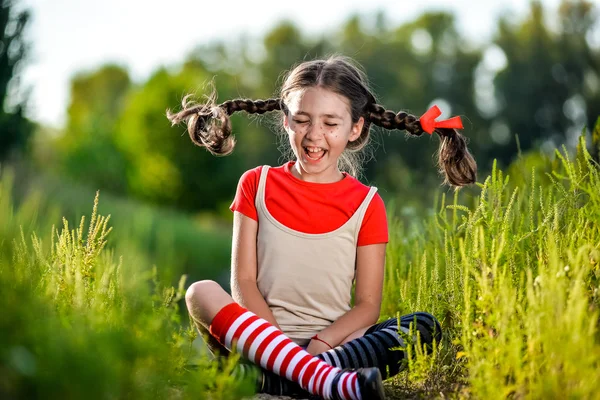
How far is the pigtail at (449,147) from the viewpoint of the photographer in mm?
3516

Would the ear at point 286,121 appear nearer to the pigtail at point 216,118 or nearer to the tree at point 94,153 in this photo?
the pigtail at point 216,118

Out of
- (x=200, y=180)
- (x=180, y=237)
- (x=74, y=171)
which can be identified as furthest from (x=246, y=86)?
(x=180, y=237)

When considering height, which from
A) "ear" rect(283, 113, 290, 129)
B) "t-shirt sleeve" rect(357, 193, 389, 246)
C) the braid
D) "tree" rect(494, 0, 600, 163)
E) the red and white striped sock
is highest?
"tree" rect(494, 0, 600, 163)

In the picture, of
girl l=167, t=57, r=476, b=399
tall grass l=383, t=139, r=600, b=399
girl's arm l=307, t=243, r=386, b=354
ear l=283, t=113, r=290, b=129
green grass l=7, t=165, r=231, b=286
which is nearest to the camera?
tall grass l=383, t=139, r=600, b=399

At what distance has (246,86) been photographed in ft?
115

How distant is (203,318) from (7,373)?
4.71ft

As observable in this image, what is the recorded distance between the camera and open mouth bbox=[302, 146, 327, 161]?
10.5 feet

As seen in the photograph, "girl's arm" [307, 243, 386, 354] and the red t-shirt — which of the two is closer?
"girl's arm" [307, 243, 386, 354]

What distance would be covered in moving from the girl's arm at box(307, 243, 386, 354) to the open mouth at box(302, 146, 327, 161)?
0.46m

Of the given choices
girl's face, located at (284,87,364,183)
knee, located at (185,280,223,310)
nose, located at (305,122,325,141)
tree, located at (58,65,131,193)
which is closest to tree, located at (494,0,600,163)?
tree, located at (58,65,131,193)

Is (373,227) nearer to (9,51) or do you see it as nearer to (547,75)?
(9,51)

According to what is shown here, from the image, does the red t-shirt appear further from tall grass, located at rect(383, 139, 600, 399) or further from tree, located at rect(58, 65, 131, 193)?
tree, located at rect(58, 65, 131, 193)

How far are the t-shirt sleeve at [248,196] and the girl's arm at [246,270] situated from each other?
0.03 m

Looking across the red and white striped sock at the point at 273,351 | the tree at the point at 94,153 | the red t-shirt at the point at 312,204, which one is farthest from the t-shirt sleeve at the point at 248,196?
the tree at the point at 94,153
